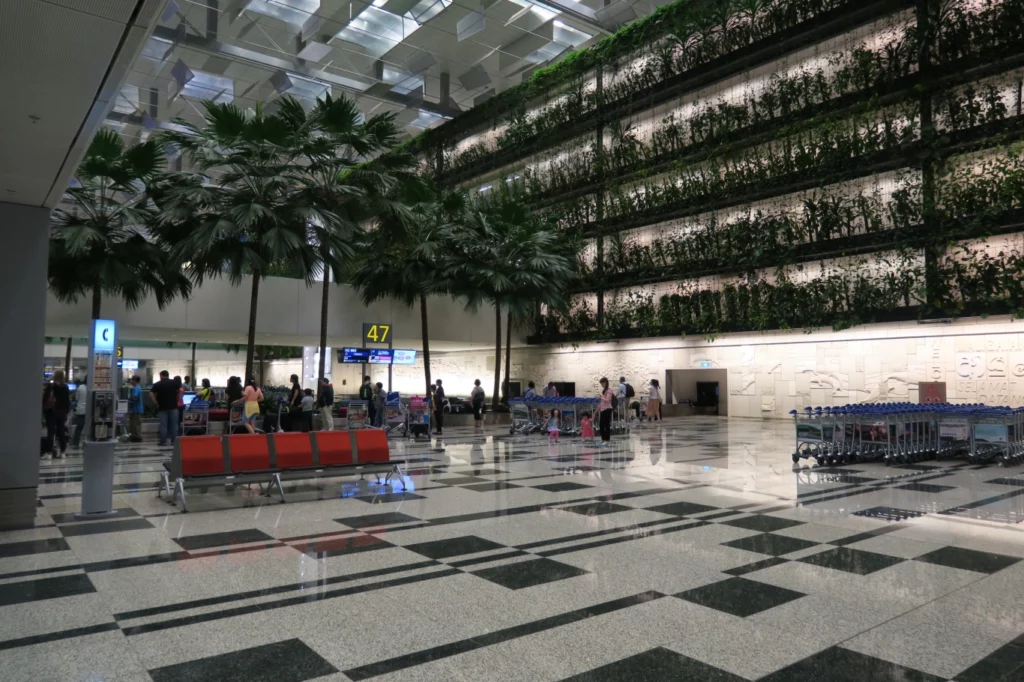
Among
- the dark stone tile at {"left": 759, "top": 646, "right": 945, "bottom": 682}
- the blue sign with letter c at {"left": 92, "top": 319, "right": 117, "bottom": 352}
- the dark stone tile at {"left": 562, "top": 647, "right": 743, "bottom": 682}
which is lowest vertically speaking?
the dark stone tile at {"left": 562, "top": 647, "right": 743, "bottom": 682}

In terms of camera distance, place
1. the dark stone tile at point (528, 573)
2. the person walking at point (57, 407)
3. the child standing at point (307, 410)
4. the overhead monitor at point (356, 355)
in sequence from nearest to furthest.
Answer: the dark stone tile at point (528, 573) < the person walking at point (57, 407) < the child standing at point (307, 410) < the overhead monitor at point (356, 355)

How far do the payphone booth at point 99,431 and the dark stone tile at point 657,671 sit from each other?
6511 millimetres

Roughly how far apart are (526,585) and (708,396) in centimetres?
2591

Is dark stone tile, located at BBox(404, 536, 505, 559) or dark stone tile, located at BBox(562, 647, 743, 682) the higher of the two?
dark stone tile, located at BBox(404, 536, 505, 559)

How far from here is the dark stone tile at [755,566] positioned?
5.61 metres

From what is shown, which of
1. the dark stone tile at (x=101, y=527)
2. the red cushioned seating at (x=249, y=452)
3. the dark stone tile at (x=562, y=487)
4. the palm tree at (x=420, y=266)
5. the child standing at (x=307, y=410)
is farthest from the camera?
the palm tree at (x=420, y=266)

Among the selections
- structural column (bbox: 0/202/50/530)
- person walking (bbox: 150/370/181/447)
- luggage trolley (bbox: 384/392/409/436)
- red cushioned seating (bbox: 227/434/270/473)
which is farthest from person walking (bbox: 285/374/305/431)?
structural column (bbox: 0/202/50/530)

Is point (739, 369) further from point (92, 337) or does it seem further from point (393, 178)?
point (92, 337)

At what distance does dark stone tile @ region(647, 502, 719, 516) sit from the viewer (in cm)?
816

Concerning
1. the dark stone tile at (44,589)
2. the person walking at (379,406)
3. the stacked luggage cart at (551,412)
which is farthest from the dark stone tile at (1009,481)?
the person walking at (379,406)

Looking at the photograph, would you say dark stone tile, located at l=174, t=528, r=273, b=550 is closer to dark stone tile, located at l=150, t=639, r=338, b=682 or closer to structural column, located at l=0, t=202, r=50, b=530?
structural column, located at l=0, t=202, r=50, b=530

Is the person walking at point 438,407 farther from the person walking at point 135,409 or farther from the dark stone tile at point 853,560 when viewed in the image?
the dark stone tile at point 853,560

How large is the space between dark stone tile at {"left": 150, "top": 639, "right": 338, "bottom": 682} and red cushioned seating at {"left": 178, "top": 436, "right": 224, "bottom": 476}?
521cm

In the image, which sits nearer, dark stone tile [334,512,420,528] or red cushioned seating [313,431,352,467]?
dark stone tile [334,512,420,528]
